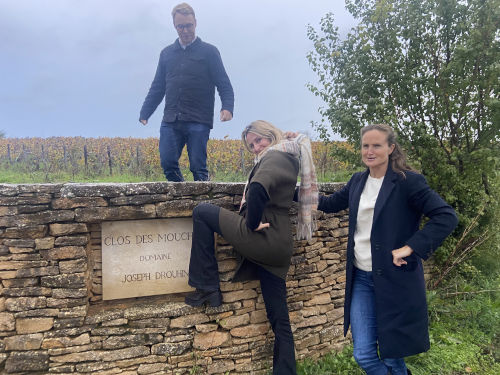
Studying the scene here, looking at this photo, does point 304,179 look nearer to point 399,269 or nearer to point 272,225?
point 272,225

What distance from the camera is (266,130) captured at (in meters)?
2.85

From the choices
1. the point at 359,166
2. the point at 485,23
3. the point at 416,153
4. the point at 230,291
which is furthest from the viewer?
the point at 359,166

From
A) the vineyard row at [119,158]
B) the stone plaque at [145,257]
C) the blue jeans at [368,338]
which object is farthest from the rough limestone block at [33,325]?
the vineyard row at [119,158]

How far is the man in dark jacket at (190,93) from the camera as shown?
159 inches

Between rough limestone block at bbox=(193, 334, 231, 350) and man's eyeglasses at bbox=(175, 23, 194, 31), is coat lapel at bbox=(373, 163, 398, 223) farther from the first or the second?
man's eyeglasses at bbox=(175, 23, 194, 31)

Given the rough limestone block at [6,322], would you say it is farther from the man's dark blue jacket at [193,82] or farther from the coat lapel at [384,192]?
the coat lapel at [384,192]

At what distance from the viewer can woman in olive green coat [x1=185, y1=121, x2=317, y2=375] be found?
102 inches

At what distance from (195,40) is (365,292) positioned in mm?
3172

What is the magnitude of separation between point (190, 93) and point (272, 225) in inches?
80.3

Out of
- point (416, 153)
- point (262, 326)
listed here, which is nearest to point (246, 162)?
point (416, 153)

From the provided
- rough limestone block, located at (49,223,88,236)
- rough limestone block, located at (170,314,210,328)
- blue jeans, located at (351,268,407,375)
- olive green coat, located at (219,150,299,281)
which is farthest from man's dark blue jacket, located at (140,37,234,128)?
blue jeans, located at (351,268,407,375)

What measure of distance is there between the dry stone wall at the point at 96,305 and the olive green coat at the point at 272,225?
2.27 ft

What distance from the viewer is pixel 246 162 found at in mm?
11484

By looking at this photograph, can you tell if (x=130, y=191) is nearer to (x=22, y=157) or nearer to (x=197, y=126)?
(x=197, y=126)
